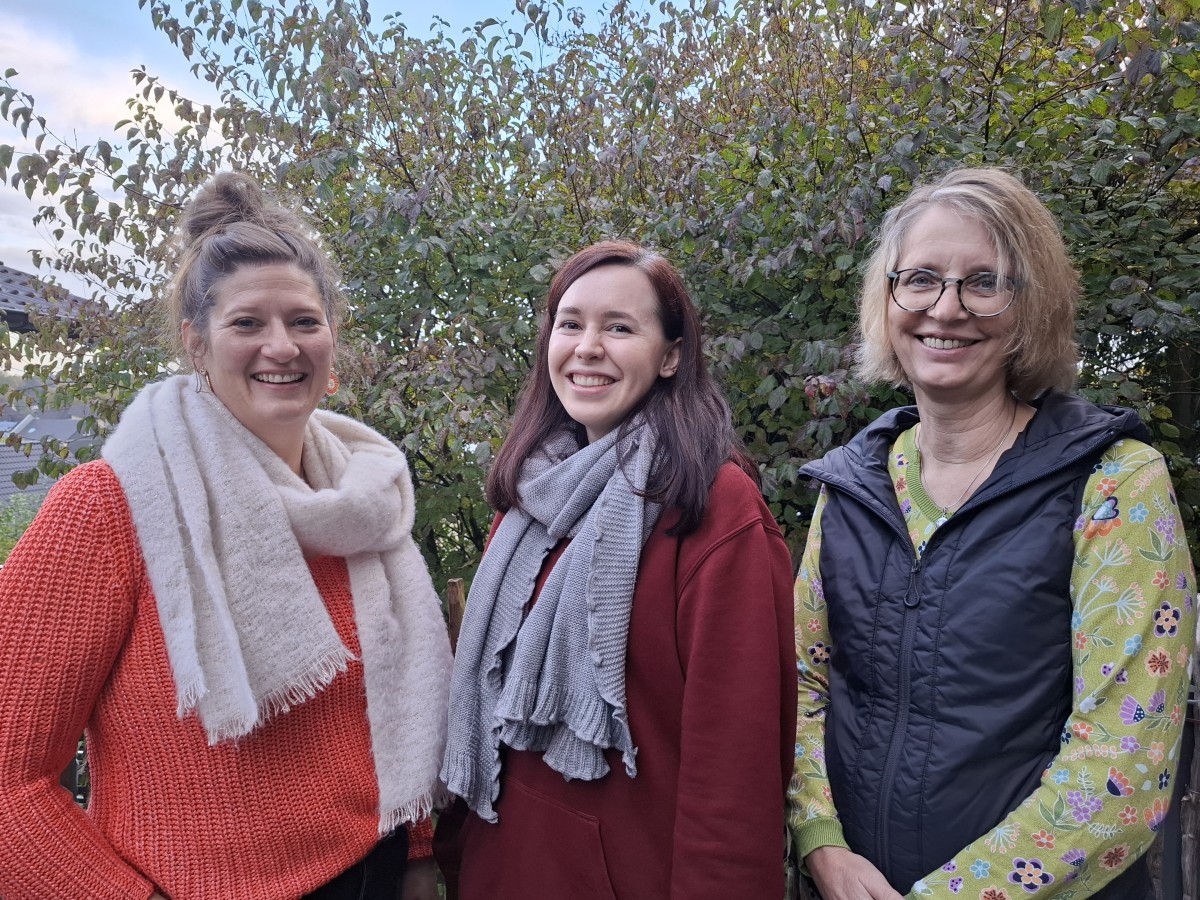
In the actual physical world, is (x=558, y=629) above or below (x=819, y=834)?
above

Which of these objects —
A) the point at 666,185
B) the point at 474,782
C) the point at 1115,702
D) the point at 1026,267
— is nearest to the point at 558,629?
the point at 474,782

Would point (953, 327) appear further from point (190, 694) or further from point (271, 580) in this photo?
point (190, 694)

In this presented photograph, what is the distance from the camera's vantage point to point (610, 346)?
1636mm

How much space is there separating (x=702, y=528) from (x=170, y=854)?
3.67 feet

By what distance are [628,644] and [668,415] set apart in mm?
464

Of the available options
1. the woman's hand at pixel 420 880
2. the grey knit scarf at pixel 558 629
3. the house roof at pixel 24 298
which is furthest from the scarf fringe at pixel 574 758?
the house roof at pixel 24 298

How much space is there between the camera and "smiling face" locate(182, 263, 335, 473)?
1.61 meters

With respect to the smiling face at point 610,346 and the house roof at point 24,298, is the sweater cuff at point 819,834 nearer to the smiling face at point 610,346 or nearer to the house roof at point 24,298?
the smiling face at point 610,346

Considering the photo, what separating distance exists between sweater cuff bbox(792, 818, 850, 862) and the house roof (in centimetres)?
382

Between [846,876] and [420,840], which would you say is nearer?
[846,876]

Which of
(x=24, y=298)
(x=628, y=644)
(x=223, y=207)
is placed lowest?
(x=628, y=644)

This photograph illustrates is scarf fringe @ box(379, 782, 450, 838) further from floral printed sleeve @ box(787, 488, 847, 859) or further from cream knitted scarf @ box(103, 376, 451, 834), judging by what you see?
floral printed sleeve @ box(787, 488, 847, 859)

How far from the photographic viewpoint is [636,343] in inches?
64.4

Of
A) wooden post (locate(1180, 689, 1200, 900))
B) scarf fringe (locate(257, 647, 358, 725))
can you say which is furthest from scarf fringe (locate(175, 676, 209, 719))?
wooden post (locate(1180, 689, 1200, 900))
